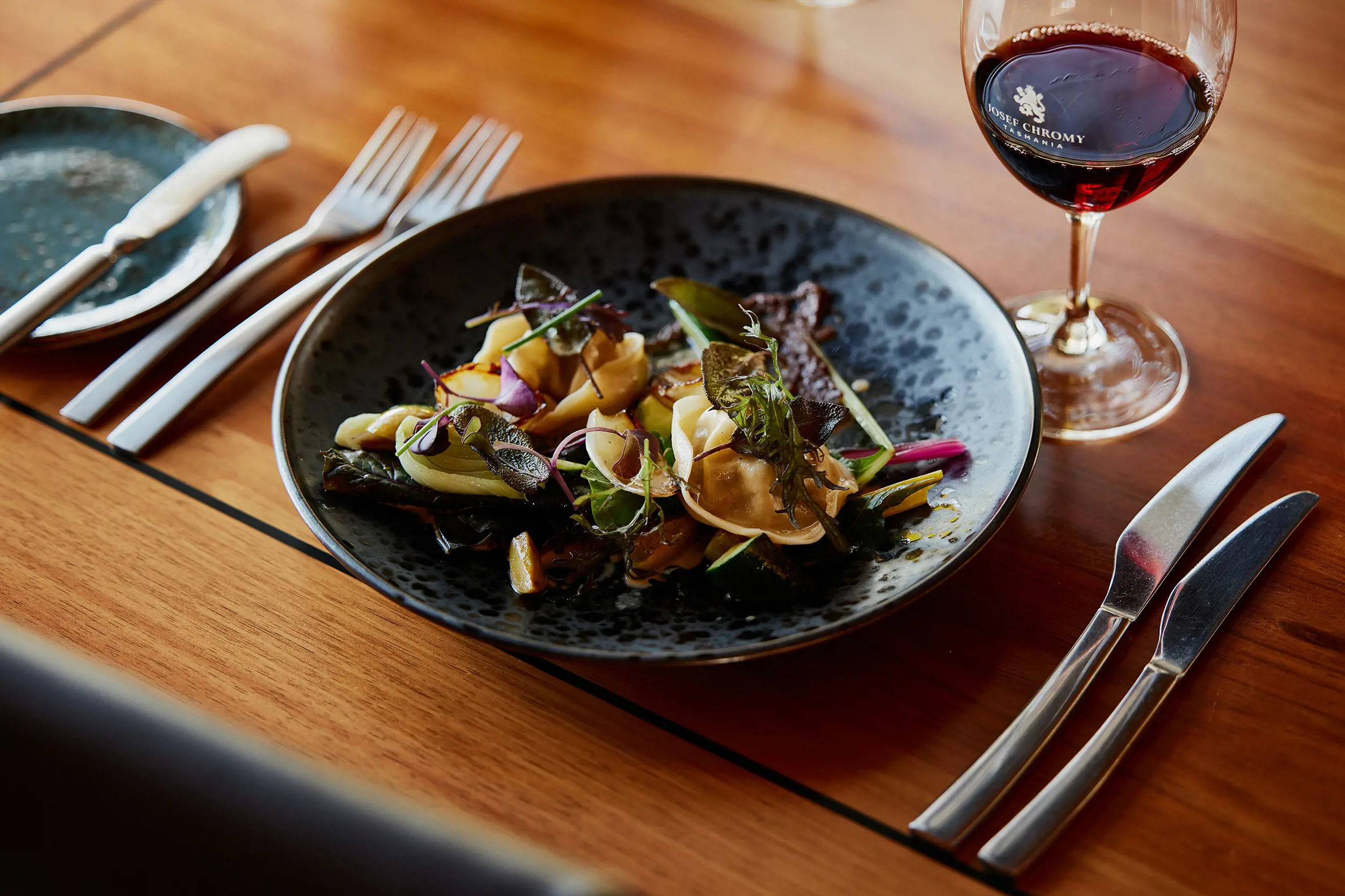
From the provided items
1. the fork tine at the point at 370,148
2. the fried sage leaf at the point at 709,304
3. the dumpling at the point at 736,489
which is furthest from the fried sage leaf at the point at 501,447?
the fork tine at the point at 370,148

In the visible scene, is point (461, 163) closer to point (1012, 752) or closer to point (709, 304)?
point (709, 304)

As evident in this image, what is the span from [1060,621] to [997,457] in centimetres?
14

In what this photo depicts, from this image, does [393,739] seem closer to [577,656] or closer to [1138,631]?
[577,656]

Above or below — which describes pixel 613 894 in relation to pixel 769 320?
above

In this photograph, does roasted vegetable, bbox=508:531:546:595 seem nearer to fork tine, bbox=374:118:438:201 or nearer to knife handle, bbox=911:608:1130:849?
knife handle, bbox=911:608:1130:849

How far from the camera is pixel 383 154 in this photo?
4.57 feet

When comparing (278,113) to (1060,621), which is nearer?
(1060,621)

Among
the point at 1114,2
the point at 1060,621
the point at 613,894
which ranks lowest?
the point at 1060,621

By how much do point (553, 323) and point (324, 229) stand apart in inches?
17.9

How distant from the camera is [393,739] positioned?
2.63 ft

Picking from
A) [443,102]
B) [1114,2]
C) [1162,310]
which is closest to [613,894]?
[1114,2]

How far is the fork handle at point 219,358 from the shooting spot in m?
1.04

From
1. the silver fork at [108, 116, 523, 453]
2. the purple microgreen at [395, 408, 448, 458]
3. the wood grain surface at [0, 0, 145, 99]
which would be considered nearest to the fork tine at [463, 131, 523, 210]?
the silver fork at [108, 116, 523, 453]

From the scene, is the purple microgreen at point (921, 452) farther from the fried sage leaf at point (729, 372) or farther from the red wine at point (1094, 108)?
the red wine at point (1094, 108)
